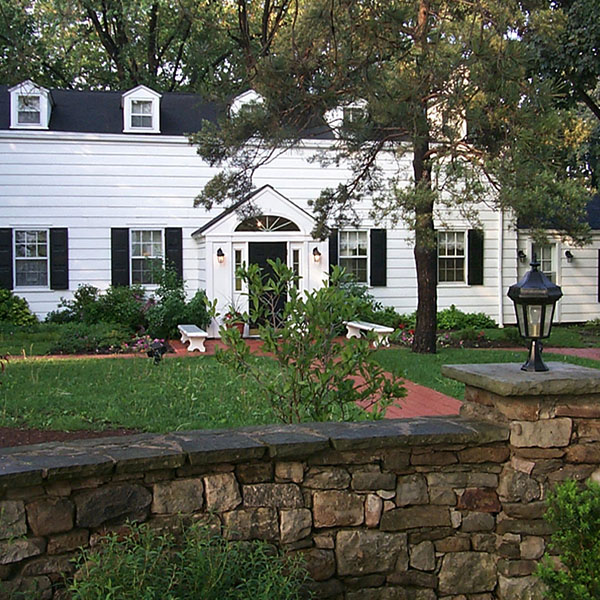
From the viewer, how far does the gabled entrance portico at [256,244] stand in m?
14.8

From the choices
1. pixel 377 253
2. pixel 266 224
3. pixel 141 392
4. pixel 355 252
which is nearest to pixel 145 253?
pixel 266 224

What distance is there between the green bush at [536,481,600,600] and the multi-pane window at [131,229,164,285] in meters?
13.0

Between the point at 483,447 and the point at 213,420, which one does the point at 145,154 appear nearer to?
the point at 213,420

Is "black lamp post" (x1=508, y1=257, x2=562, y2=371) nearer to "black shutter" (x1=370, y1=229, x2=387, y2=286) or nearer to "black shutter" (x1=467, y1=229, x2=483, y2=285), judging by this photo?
"black shutter" (x1=370, y1=229, x2=387, y2=286)

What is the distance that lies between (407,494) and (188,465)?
3.57ft

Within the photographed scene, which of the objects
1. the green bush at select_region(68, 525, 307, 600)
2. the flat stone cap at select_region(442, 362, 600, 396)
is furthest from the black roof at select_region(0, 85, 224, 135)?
the green bush at select_region(68, 525, 307, 600)

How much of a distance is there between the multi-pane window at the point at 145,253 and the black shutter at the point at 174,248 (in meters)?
0.18

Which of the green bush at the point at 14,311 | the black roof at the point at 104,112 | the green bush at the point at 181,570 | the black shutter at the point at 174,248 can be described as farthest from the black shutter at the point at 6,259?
the green bush at the point at 181,570

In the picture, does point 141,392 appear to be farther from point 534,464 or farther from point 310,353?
point 534,464

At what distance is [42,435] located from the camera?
5.57 metres

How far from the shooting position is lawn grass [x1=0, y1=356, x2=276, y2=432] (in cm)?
606

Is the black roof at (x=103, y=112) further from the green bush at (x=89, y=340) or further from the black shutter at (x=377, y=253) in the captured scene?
the green bush at (x=89, y=340)

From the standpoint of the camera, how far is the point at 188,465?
308cm

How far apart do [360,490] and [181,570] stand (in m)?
0.94
